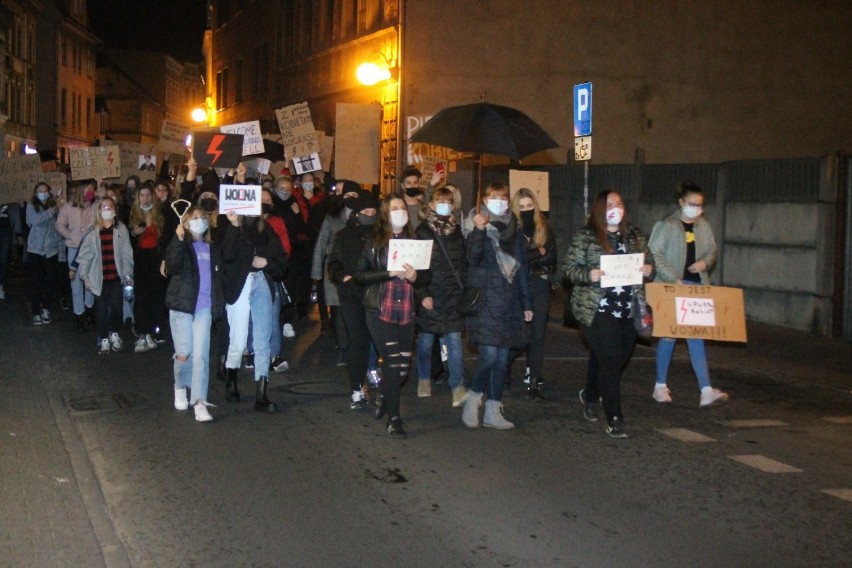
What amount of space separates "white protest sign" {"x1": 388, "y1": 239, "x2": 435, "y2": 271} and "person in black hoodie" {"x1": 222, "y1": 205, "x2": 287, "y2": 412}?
1.40m

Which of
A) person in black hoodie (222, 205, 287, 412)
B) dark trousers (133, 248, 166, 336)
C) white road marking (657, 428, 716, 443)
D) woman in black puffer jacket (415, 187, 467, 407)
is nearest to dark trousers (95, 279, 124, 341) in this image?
dark trousers (133, 248, 166, 336)

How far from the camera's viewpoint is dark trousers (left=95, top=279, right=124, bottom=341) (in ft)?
41.3

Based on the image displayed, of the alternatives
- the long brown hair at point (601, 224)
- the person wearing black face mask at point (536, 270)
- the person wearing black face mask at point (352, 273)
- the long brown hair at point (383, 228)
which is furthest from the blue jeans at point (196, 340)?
the long brown hair at point (601, 224)

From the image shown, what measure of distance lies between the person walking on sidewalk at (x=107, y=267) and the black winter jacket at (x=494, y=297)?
5668 mm

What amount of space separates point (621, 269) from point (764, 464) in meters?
1.72

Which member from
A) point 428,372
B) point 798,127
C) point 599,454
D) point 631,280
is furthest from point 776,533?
point 798,127

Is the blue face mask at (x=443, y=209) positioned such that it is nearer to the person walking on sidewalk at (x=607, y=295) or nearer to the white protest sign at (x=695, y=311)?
the person walking on sidewalk at (x=607, y=295)

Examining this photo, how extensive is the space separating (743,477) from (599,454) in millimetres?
1038

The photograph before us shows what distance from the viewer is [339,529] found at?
6.00 metres

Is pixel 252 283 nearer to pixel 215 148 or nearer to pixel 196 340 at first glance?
pixel 196 340

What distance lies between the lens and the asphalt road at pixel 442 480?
5.71 m

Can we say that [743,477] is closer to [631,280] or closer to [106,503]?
[631,280]

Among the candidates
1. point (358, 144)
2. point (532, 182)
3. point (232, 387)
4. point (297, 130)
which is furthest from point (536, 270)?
point (297, 130)

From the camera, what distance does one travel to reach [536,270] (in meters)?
9.81
